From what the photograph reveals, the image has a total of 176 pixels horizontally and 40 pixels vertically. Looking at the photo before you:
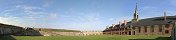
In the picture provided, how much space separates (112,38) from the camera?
2147 inches

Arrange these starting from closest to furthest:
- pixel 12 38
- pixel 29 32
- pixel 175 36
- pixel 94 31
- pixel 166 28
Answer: pixel 175 36, pixel 12 38, pixel 29 32, pixel 166 28, pixel 94 31

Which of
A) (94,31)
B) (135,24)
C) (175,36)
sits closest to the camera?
(175,36)

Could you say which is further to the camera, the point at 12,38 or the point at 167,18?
the point at 167,18

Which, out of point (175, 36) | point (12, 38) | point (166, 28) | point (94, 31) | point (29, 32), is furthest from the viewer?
point (94, 31)

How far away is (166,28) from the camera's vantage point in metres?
86.7

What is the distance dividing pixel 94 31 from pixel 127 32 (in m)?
11.5

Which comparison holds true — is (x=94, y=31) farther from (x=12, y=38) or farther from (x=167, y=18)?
(x=12, y=38)

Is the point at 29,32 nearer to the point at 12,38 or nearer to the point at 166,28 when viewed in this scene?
the point at 12,38

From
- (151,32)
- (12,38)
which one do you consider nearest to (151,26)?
(151,32)

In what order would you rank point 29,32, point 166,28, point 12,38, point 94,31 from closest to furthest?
point 12,38 < point 29,32 < point 166,28 < point 94,31

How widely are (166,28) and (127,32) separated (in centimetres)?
1499

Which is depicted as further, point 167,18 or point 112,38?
point 167,18

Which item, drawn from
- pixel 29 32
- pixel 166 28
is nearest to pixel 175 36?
pixel 29 32

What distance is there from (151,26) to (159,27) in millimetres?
3317
